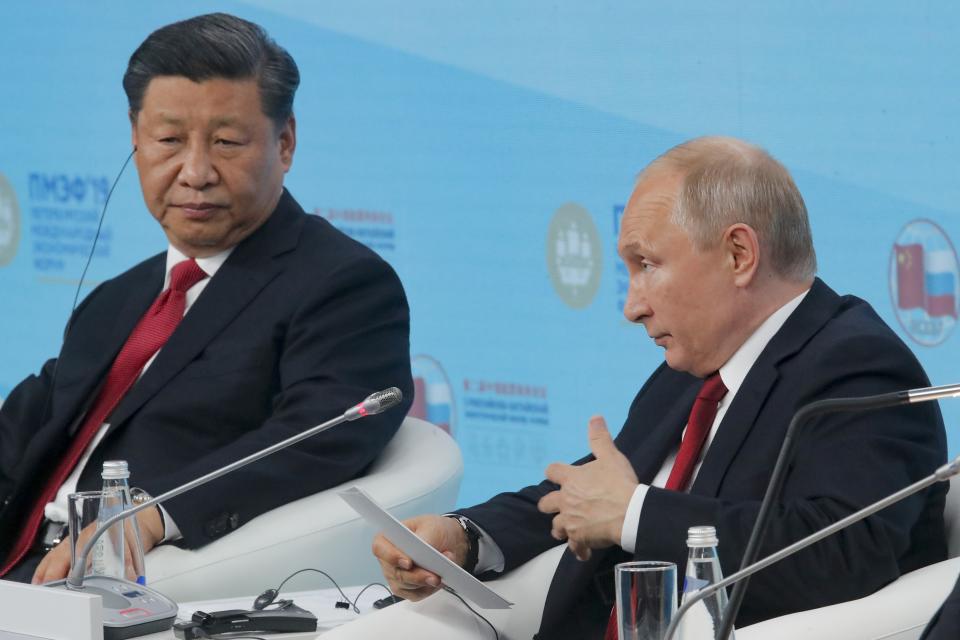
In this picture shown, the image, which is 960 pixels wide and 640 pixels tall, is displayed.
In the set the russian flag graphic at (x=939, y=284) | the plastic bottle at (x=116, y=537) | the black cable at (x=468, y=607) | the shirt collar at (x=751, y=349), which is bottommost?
the black cable at (x=468, y=607)

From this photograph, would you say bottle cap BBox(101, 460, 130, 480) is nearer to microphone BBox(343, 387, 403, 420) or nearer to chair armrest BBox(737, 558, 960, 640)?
microphone BBox(343, 387, 403, 420)

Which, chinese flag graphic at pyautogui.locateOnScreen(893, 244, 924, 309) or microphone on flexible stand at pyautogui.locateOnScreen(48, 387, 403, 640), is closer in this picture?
microphone on flexible stand at pyautogui.locateOnScreen(48, 387, 403, 640)

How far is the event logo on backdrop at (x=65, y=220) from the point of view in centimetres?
504

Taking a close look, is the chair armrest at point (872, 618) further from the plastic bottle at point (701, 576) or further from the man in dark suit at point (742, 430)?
the plastic bottle at point (701, 576)

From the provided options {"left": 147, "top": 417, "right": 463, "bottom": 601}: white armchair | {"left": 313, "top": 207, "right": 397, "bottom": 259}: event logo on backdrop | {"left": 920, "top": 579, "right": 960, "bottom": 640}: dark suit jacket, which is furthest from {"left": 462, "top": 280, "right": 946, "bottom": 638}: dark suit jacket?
{"left": 313, "top": 207, "right": 397, "bottom": 259}: event logo on backdrop

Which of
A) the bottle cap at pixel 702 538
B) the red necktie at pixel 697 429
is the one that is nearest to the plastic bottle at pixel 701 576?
the bottle cap at pixel 702 538

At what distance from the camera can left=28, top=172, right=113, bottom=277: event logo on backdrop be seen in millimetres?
5035

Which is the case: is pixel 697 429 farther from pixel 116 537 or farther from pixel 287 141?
pixel 287 141

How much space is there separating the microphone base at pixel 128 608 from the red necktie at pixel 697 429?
0.69 meters

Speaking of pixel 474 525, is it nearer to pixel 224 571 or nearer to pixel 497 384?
pixel 224 571

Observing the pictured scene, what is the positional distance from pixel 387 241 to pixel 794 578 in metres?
2.16

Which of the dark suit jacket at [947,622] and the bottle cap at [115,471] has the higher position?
the bottle cap at [115,471]

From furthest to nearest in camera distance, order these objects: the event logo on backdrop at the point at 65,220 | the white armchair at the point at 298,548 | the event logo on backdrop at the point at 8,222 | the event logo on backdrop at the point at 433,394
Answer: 1. the event logo on backdrop at the point at 8,222
2. the event logo on backdrop at the point at 65,220
3. the event logo on backdrop at the point at 433,394
4. the white armchair at the point at 298,548

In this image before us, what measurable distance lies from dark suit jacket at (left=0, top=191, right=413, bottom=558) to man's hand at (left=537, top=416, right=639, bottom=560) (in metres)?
0.78
